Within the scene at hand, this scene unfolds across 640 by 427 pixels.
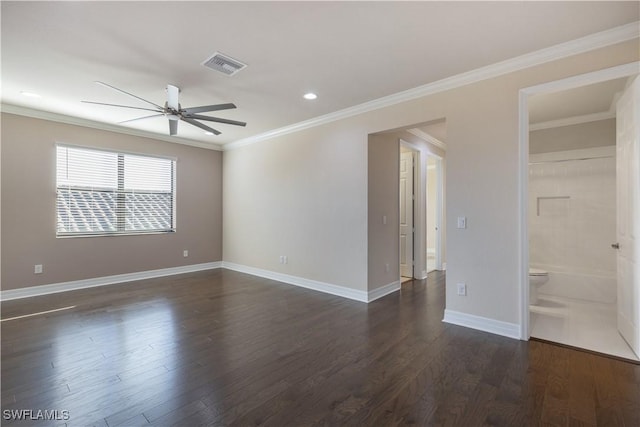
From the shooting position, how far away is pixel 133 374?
224 cm

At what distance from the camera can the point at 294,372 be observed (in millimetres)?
2277

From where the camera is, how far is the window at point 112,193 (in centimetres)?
470

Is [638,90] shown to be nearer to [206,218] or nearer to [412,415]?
[412,415]

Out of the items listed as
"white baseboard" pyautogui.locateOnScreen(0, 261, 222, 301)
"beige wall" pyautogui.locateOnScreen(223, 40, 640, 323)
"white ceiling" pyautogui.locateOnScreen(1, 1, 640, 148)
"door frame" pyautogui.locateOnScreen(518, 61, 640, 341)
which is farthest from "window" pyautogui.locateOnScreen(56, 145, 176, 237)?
"door frame" pyautogui.locateOnScreen(518, 61, 640, 341)

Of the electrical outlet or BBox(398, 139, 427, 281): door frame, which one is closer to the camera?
the electrical outlet

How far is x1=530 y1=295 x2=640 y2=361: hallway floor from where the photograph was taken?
2697mm

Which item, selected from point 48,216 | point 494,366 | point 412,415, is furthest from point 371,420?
point 48,216

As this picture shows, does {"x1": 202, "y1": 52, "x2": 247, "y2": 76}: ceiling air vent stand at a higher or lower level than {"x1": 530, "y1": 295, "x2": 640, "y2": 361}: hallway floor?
higher

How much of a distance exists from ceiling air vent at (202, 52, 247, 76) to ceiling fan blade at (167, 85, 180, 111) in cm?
46

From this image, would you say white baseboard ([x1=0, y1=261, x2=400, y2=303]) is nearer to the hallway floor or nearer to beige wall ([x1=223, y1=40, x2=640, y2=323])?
beige wall ([x1=223, y1=40, x2=640, y2=323])

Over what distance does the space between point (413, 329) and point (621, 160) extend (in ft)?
8.36

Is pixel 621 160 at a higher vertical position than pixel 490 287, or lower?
higher

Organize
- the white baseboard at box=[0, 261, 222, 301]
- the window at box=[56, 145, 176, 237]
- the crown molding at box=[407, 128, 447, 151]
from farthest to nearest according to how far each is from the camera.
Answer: the crown molding at box=[407, 128, 447, 151] < the window at box=[56, 145, 176, 237] < the white baseboard at box=[0, 261, 222, 301]

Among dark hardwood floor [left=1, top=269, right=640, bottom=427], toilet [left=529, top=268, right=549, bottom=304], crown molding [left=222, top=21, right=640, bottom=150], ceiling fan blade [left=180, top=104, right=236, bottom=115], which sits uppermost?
crown molding [left=222, top=21, right=640, bottom=150]
